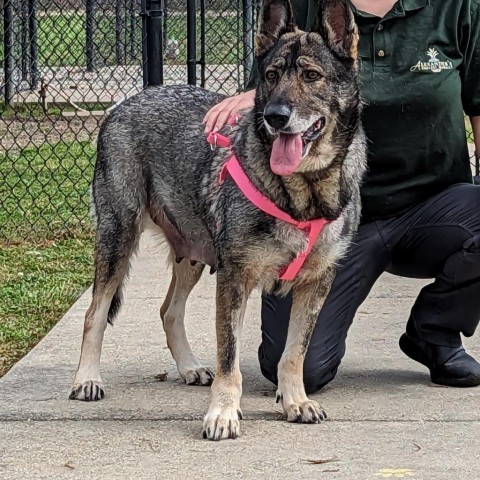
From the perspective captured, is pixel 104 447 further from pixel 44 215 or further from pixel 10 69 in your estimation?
pixel 10 69

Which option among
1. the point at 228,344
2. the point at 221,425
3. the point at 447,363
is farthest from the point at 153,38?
the point at 221,425

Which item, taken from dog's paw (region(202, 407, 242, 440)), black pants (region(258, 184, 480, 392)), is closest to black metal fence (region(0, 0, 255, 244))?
black pants (region(258, 184, 480, 392))

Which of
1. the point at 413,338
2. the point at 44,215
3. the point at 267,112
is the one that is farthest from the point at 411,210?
the point at 44,215

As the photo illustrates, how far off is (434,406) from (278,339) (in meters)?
0.76

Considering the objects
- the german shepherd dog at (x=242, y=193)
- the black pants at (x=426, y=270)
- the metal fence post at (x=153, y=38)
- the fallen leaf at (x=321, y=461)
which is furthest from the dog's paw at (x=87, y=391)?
the metal fence post at (x=153, y=38)

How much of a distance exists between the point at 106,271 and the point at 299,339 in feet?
3.00

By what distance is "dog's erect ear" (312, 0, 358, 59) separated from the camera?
4.18 m

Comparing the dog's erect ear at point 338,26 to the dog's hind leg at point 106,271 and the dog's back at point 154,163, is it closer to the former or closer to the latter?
the dog's back at point 154,163

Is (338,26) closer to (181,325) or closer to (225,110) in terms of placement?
(225,110)

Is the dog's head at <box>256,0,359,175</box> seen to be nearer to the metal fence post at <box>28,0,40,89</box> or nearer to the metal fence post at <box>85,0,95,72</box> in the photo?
the metal fence post at <box>85,0,95,72</box>

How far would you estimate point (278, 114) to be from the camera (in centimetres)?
394

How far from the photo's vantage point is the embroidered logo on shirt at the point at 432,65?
4895 mm

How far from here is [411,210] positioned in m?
5.14

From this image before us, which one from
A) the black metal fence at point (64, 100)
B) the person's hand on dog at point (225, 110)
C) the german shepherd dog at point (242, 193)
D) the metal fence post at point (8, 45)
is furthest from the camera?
the metal fence post at point (8, 45)
